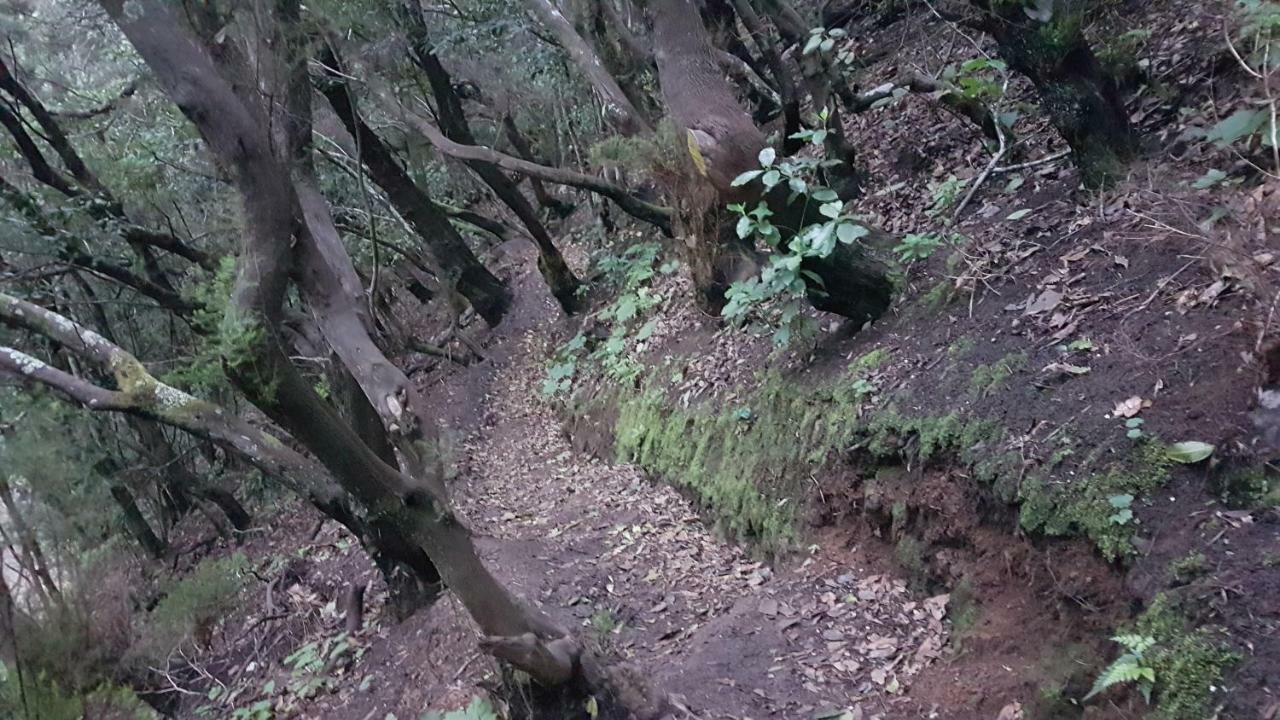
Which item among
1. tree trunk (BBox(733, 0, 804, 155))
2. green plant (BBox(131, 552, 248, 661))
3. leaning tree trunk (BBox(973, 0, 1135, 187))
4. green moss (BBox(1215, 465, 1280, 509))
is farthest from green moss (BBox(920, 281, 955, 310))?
green plant (BBox(131, 552, 248, 661))

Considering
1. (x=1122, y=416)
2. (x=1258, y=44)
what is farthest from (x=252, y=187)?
(x=1258, y=44)

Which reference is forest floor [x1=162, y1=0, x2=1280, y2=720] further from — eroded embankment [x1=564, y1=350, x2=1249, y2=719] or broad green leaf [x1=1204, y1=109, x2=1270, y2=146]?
broad green leaf [x1=1204, y1=109, x2=1270, y2=146]

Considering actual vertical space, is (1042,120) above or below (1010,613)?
above

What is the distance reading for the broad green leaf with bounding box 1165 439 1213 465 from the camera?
397 cm

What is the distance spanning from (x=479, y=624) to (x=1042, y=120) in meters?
6.27

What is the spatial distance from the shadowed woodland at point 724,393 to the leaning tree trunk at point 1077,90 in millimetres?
30

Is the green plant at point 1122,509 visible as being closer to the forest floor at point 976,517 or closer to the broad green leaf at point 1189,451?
the forest floor at point 976,517

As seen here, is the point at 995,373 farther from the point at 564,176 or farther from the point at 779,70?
the point at 564,176

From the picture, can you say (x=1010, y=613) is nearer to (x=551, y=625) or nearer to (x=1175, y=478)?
(x=1175, y=478)

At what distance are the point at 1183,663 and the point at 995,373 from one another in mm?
2199

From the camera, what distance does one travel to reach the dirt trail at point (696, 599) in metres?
4.88

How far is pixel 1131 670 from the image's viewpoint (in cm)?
354

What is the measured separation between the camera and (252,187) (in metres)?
4.28

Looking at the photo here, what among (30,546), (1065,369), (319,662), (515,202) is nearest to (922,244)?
(1065,369)
